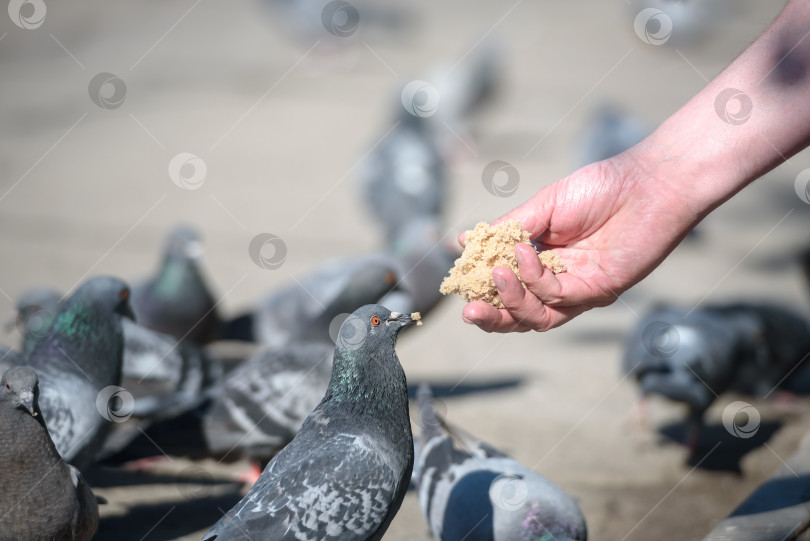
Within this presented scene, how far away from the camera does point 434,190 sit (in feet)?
24.3

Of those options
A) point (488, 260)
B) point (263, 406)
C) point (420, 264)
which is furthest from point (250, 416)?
point (420, 264)

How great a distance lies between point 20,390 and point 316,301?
266 centimetres

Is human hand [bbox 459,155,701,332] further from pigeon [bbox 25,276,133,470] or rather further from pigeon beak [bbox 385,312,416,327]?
pigeon [bbox 25,276,133,470]

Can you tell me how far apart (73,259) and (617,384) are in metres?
4.43

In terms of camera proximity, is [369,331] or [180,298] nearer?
[369,331]

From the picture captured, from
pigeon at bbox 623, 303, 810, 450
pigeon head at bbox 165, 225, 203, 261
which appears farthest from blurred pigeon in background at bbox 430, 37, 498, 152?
pigeon at bbox 623, 303, 810, 450

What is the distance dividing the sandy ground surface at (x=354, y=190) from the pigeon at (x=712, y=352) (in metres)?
0.29

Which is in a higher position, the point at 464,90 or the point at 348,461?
the point at 464,90

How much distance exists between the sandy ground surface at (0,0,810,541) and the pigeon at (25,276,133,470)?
20.0 inches

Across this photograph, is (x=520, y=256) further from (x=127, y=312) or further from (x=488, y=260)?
(x=127, y=312)

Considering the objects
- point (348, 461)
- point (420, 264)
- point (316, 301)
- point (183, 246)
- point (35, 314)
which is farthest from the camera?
point (420, 264)

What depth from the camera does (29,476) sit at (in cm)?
282

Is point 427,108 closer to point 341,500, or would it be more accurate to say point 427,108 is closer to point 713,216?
point 713,216

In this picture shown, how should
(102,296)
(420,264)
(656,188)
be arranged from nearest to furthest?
(656,188), (102,296), (420,264)
